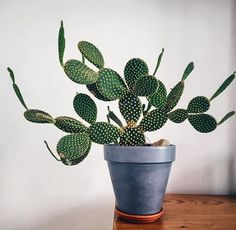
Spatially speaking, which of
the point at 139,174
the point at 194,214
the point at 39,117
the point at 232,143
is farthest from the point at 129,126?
the point at 232,143

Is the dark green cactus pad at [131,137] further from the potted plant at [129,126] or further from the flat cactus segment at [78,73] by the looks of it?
the flat cactus segment at [78,73]

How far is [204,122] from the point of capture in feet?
2.24

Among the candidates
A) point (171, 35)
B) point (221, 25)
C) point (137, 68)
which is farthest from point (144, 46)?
point (137, 68)

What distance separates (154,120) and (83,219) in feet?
2.13

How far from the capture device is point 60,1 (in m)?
1.11

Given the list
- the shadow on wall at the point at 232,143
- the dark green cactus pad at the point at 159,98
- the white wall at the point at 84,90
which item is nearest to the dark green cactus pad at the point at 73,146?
the dark green cactus pad at the point at 159,98

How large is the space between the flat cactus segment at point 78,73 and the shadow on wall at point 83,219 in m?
0.66

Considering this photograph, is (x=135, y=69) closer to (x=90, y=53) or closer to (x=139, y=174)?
(x=90, y=53)

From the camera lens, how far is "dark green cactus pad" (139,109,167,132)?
2.27 ft

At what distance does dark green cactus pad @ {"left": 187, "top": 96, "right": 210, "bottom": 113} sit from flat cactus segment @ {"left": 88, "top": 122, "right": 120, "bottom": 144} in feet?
0.70

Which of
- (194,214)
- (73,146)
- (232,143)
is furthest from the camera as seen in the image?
(232,143)

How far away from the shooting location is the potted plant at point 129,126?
24.9 inches

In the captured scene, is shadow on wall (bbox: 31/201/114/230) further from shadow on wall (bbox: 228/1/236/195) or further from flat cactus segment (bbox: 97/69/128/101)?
flat cactus segment (bbox: 97/69/128/101)

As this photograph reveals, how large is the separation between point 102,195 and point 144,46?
26.1 inches
